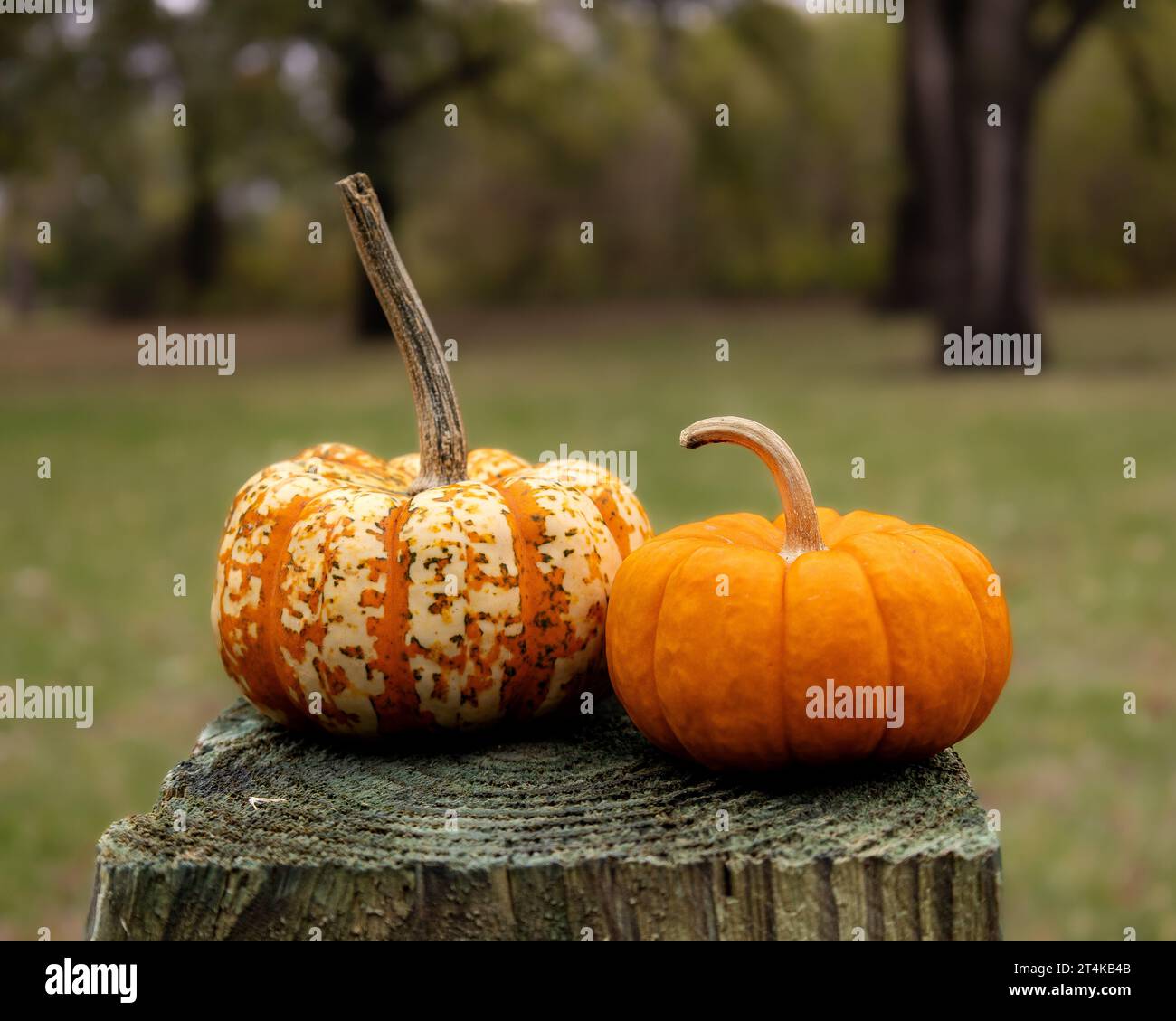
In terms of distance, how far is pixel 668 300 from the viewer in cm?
2455

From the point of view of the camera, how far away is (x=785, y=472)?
223 cm

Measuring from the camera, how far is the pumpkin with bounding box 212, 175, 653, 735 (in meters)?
2.21

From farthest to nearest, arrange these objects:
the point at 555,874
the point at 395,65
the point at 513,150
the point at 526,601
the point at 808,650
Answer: the point at 513,150 < the point at 395,65 < the point at 526,601 < the point at 808,650 < the point at 555,874

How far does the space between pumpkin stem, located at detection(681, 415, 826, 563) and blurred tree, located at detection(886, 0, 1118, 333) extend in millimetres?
12929

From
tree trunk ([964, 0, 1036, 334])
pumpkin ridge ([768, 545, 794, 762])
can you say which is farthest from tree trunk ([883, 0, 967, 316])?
pumpkin ridge ([768, 545, 794, 762])

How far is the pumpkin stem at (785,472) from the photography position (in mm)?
2221

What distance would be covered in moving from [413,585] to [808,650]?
0.68 meters

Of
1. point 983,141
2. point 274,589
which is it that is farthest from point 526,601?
point 983,141

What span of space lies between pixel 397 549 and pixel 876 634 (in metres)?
0.83

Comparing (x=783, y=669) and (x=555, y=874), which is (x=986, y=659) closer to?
(x=783, y=669)

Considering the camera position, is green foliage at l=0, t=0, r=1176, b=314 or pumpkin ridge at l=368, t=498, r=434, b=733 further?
green foliage at l=0, t=0, r=1176, b=314

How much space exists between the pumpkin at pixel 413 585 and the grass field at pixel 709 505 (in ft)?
7.18

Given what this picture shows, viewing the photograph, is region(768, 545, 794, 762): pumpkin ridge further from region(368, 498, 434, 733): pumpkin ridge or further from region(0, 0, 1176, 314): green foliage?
region(0, 0, 1176, 314): green foliage

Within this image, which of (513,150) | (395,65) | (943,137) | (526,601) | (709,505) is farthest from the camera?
(513,150)
